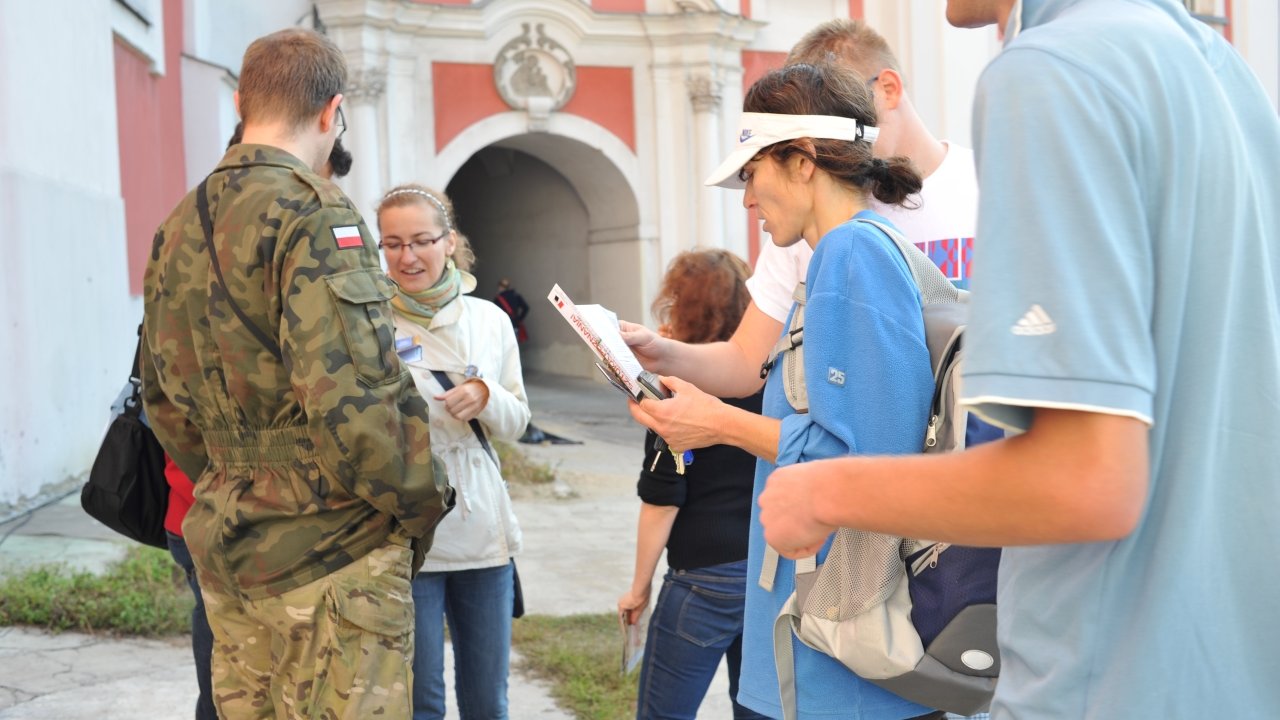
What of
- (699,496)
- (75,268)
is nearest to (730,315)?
(699,496)

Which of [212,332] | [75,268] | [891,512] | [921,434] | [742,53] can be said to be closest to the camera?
[891,512]

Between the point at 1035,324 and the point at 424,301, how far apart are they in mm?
2654

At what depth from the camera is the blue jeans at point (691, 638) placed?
10.6 ft

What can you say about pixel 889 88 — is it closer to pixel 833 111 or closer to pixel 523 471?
pixel 833 111

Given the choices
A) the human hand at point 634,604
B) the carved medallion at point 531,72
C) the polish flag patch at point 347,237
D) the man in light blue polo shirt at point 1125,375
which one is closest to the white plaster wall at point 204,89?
the carved medallion at point 531,72

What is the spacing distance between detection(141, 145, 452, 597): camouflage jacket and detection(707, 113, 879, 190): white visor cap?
75 centimetres

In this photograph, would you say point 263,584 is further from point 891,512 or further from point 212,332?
point 891,512

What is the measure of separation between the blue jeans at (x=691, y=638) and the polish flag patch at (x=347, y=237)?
137cm

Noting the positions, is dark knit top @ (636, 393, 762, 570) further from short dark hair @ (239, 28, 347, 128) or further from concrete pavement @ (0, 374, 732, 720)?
concrete pavement @ (0, 374, 732, 720)

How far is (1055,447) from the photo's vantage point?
43.4 inches

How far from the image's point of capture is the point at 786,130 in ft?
7.02

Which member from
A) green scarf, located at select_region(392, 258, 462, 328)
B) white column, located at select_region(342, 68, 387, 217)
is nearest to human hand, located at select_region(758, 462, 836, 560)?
green scarf, located at select_region(392, 258, 462, 328)

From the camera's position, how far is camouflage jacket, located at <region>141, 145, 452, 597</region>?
7.51ft

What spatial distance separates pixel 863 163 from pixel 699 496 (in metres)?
1.38
